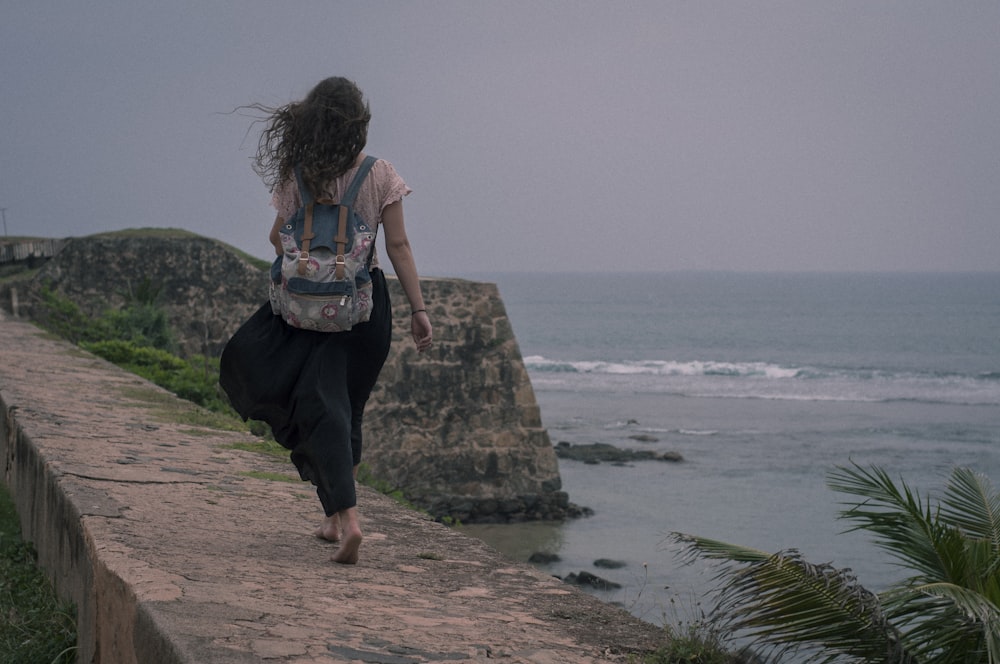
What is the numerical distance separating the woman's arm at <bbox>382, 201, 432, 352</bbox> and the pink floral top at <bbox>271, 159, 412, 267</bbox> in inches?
1.3

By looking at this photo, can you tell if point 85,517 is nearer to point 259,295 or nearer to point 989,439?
point 259,295

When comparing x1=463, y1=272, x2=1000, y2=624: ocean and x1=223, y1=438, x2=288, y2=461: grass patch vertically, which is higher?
x1=223, y1=438, x2=288, y2=461: grass patch

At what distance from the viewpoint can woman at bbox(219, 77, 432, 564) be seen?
359 centimetres

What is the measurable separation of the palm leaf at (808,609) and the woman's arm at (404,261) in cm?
128

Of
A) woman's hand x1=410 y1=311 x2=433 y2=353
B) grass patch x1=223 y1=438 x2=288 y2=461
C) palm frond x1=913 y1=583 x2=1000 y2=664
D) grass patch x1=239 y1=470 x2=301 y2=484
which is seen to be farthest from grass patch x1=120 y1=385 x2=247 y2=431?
palm frond x1=913 y1=583 x2=1000 y2=664

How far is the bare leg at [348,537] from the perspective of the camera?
3621 mm

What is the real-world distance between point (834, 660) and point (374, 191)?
2006 millimetres

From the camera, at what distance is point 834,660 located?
3061mm

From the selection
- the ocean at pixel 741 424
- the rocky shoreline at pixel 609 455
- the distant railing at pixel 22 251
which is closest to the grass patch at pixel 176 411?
the ocean at pixel 741 424

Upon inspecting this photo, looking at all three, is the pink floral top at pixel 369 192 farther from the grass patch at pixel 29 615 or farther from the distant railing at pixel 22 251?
the distant railing at pixel 22 251

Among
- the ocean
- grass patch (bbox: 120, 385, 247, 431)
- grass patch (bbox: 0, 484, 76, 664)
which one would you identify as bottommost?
the ocean

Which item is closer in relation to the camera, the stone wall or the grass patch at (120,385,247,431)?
the grass patch at (120,385,247,431)

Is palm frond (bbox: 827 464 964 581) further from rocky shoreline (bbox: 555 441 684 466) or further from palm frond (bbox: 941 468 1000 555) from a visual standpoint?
rocky shoreline (bbox: 555 441 684 466)

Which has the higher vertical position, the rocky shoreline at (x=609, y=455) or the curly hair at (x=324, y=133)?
the curly hair at (x=324, y=133)
